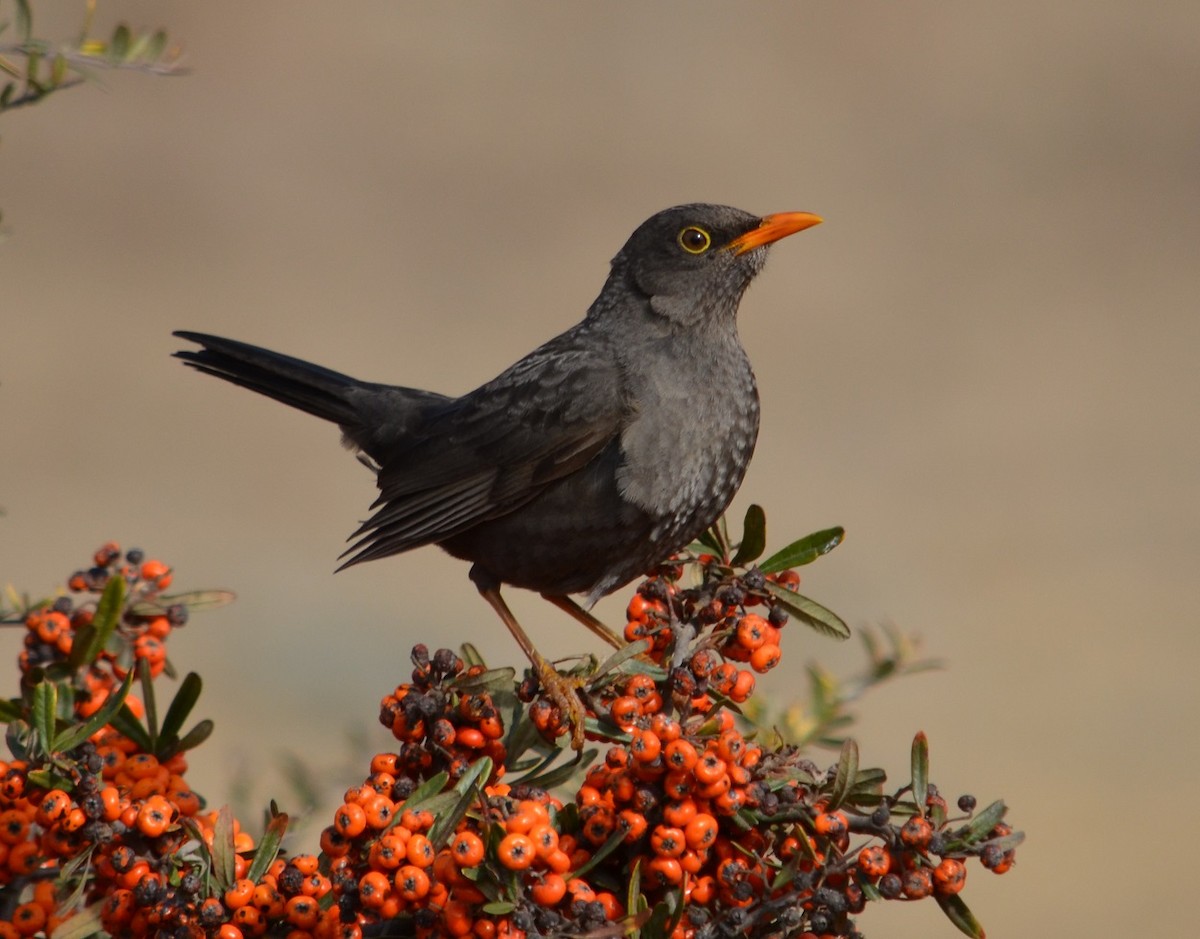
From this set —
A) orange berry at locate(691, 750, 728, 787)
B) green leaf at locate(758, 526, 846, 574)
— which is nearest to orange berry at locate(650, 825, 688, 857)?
orange berry at locate(691, 750, 728, 787)

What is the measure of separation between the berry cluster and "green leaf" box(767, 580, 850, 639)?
17 cm

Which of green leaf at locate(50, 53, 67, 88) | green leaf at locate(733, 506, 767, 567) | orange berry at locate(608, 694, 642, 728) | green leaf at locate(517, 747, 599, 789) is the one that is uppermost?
green leaf at locate(50, 53, 67, 88)

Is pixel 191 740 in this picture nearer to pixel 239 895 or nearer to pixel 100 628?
pixel 100 628

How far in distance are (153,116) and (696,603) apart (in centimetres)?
1765

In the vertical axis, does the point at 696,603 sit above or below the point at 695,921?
above

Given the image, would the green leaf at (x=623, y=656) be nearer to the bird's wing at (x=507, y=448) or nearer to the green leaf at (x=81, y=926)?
the green leaf at (x=81, y=926)

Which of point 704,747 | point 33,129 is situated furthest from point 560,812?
point 33,129

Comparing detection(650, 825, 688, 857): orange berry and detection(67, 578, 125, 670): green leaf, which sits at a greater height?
detection(67, 578, 125, 670): green leaf

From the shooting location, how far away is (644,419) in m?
4.88

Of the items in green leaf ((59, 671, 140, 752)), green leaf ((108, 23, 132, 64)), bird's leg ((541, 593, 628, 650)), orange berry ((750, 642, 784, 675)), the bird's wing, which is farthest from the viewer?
the bird's wing

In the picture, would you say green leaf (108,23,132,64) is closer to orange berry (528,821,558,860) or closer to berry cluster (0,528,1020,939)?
berry cluster (0,528,1020,939)

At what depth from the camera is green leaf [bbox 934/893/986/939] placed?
2.71 m

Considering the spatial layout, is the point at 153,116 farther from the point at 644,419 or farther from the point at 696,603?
the point at 696,603

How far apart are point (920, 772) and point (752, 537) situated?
2.65 ft
